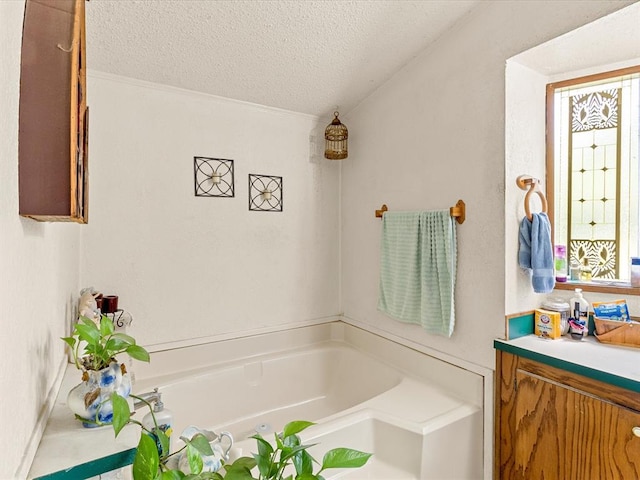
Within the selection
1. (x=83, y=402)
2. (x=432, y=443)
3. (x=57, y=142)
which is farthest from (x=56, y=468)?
(x=432, y=443)

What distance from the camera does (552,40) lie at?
4.73 ft

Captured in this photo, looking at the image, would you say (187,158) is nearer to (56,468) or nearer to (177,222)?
(177,222)

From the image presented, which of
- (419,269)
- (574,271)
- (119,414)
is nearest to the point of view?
(119,414)

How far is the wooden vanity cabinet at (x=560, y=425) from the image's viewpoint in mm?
1199

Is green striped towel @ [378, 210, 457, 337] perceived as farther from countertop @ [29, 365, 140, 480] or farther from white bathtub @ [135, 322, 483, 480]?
countertop @ [29, 365, 140, 480]

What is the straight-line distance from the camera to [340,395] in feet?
7.93

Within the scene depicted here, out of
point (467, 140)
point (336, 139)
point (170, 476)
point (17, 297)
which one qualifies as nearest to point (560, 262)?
point (467, 140)

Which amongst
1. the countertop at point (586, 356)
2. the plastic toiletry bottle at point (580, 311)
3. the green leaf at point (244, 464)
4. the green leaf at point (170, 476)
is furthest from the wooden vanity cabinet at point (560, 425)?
the green leaf at point (170, 476)

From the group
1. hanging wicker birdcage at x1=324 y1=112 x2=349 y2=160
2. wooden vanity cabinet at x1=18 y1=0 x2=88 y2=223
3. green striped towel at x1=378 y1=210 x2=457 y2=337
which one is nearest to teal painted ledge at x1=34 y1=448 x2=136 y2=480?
wooden vanity cabinet at x1=18 y1=0 x2=88 y2=223

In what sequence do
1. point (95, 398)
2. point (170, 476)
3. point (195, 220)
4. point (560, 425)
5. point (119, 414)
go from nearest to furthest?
point (170, 476) < point (119, 414) < point (95, 398) < point (560, 425) < point (195, 220)

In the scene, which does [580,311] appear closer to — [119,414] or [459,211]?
[459,211]

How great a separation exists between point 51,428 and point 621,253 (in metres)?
2.30

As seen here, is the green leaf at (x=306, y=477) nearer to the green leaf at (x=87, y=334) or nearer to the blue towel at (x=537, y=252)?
the green leaf at (x=87, y=334)

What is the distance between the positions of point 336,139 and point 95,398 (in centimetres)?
208
